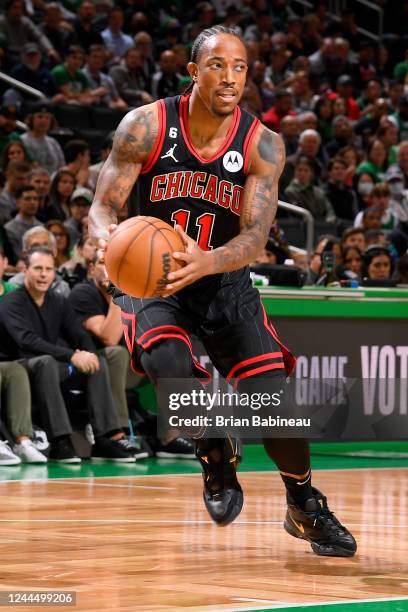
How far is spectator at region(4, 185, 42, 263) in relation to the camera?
1114 cm

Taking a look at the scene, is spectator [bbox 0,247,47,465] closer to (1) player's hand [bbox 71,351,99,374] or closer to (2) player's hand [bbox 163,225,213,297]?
(1) player's hand [bbox 71,351,99,374]

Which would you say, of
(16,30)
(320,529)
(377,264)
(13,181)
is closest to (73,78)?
(16,30)

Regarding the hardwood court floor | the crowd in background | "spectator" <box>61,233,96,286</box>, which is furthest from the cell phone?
the hardwood court floor

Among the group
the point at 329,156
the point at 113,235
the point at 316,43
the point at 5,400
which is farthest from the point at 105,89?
the point at 113,235

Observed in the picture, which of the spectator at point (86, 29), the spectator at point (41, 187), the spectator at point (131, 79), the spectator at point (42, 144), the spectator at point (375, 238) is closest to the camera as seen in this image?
the spectator at point (41, 187)

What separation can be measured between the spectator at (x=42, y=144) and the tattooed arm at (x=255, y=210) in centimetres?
829

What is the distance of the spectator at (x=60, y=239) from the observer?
10805 mm

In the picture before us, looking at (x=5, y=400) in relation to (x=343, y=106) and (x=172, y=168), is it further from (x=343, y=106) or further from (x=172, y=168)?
(x=343, y=106)

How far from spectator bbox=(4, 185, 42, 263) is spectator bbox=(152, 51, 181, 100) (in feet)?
17.5

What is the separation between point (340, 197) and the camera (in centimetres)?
1536

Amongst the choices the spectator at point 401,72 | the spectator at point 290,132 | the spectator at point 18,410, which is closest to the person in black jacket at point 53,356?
the spectator at point 18,410

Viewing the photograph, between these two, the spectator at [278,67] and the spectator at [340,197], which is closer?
the spectator at [340,197]

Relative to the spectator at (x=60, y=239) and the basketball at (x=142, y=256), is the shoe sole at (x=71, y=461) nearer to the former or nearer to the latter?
the spectator at (x=60, y=239)

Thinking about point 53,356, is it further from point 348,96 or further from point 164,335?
point 348,96
